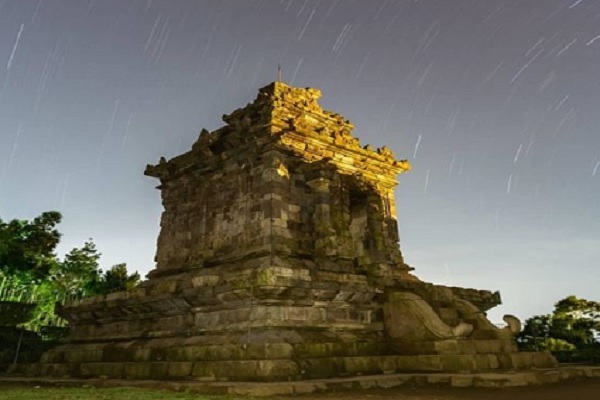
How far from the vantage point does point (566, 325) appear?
2670cm

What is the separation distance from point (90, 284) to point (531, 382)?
143 ft

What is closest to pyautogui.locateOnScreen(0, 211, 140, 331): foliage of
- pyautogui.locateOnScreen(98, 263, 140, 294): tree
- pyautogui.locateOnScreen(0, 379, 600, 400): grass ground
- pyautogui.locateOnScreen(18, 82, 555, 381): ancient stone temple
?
pyautogui.locateOnScreen(98, 263, 140, 294): tree

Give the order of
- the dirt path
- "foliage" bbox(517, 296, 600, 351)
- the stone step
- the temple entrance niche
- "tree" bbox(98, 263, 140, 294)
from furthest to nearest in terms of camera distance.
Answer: "tree" bbox(98, 263, 140, 294), "foliage" bbox(517, 296, 600, 351), the temple entrance niche, the stone step, the dirt path

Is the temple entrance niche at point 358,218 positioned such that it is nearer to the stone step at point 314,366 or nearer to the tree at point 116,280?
the stone step at point 314,366

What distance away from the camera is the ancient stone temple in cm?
1033

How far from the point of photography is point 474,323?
11.8 m

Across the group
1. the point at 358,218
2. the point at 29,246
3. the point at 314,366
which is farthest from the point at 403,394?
the point at 29,246

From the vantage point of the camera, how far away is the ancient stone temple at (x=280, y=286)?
33.9ft

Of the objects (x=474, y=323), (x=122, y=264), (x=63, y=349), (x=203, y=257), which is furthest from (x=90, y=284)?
(x=474, y=323)

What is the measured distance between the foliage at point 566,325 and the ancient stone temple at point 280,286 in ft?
44.3

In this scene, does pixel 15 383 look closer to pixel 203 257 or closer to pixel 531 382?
pixel 203 257

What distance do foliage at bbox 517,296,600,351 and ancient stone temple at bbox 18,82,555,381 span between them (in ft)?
44.3

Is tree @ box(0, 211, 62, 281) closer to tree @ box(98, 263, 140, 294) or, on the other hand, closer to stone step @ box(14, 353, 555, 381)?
tree @ box(98, 263, 140, 294)

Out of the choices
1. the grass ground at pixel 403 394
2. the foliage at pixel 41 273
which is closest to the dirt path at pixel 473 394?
the grass ground at pixel 403 394
